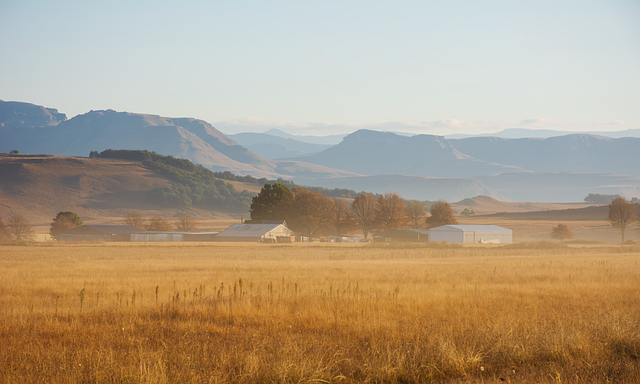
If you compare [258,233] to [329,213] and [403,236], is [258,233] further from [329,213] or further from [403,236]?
[403,236]

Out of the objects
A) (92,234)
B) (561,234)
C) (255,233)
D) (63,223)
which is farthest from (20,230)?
(561,234)

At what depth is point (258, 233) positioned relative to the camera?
337 feet

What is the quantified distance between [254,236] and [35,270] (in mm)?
72022

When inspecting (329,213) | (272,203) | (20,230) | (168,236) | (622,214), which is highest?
(272,203)

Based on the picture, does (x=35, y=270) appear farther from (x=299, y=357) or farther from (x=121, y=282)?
(x=299, y=357)

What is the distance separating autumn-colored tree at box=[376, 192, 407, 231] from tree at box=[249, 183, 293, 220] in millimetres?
21187

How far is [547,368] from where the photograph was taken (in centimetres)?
880

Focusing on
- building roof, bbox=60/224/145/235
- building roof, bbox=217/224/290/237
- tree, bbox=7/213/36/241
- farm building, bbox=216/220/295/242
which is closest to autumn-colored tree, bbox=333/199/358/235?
farm building, bbox=216/220/295/242

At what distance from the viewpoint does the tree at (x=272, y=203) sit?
11409 cm

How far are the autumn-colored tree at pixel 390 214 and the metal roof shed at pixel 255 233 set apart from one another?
20.8m

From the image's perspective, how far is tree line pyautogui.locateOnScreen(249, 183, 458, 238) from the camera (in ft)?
364

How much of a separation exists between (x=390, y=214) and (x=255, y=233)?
31.2 metres

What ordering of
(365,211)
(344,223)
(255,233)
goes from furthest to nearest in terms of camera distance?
(365,211), (344,223), (255,233)

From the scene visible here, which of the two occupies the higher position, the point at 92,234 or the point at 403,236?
the point at 403,236
